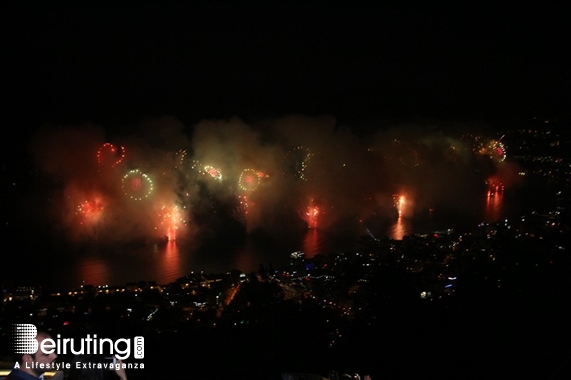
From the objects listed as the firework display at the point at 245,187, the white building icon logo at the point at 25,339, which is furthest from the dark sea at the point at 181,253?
the white building icon logo at the point at 25,339

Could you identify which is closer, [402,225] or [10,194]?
[10,194]

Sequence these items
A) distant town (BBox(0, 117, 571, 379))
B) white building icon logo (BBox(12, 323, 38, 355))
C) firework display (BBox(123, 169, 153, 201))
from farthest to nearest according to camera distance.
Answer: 1. firework display (BBox(123, 169, 153, 201))
2. distant town (BBox(0, 117, 571, 379))
3. white building icon logo (BBox(12, 323, 38, 355))

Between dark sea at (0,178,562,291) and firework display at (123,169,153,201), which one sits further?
firework display at (123,169,153,201)

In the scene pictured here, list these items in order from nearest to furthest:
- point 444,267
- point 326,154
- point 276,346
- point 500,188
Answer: point 276,346 → point 444,267 → point 326,154 → point 500,188

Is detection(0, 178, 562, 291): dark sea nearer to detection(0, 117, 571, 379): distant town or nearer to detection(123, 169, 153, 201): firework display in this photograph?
detection(0, 117, 571, 379): distant town

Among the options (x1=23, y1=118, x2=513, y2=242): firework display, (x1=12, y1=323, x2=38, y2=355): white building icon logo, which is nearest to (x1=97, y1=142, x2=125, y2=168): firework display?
(x1=23, y1=118, x2=513, y2=242): firework display

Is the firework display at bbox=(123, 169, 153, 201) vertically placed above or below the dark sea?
above

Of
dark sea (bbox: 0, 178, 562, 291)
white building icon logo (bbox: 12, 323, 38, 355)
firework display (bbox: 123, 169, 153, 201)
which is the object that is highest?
firework display (bbox: 123, 169, 153, 201)

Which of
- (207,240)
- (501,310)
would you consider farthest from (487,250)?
(207,240)

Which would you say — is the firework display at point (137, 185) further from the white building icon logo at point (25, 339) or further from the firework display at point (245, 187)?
the white building icon logo at point (25, 339)

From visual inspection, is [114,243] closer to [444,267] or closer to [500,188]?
[444,267]
